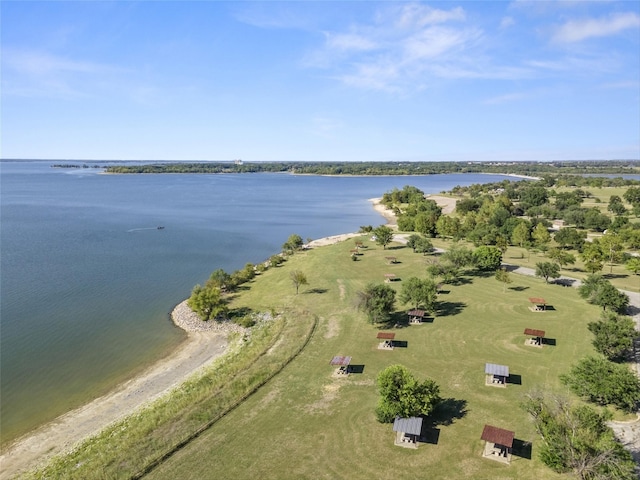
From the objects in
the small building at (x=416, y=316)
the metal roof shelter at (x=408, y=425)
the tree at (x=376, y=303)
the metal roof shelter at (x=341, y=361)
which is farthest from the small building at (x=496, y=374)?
the tree at (x=376, y=303)

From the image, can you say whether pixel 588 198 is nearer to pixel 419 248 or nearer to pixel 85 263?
pixel 419 248

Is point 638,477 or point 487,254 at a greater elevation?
point 487,254

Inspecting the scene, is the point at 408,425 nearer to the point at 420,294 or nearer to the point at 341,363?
the point at 341,363

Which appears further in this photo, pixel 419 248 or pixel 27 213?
pixel 27 213

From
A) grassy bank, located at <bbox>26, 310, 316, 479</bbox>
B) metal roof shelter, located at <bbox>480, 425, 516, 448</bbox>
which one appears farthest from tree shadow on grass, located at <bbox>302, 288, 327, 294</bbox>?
metal roof shelter, located at <bbox>480, 425, 516, 448</bbox>

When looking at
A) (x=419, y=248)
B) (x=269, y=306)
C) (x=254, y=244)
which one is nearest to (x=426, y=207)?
(x=419, y=248)

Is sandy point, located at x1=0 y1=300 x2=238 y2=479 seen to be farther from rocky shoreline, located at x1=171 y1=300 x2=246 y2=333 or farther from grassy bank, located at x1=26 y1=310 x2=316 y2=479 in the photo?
grassy bank, located at x1=26 y1=310 x2=316 y2=479
